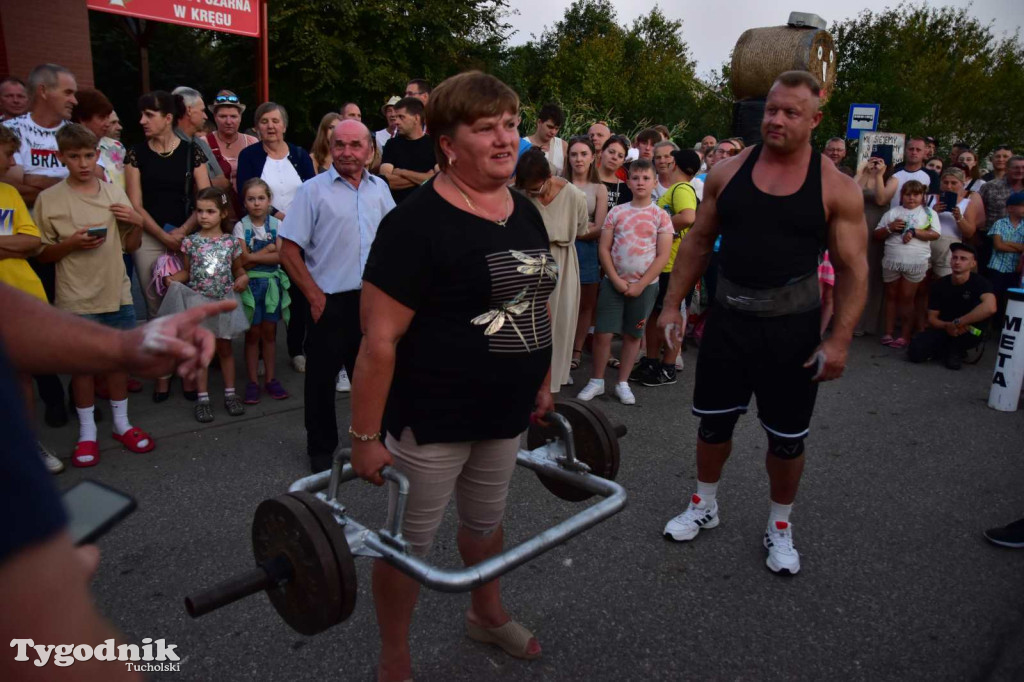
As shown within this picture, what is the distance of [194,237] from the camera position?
4891mm

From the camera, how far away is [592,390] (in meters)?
5.63

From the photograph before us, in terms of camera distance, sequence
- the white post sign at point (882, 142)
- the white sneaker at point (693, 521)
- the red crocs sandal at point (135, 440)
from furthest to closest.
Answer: the white post sign at point (882, 142)
the red crocs sandal at point (135, 440)
the white sneaker at point (693, 521)

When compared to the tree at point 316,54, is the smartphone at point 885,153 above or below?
below

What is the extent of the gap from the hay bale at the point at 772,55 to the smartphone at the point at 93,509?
14.0 meters

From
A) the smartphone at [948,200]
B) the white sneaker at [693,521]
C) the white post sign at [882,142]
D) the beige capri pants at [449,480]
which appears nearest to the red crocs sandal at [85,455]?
the beige capri pants at [449,480]

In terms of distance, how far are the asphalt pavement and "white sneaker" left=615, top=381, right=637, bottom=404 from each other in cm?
49

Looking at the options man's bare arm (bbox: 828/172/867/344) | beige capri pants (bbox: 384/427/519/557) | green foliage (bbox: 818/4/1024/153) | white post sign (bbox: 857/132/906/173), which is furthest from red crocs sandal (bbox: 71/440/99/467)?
green foliage (bbox: 818/4/1024/153)

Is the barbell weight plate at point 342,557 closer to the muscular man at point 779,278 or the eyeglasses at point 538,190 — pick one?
the muscular man at point 779,278

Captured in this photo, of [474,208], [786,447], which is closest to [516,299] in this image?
[474,208]

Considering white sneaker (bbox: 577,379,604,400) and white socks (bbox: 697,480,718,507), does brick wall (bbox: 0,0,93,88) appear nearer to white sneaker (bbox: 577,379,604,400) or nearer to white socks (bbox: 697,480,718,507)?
white sneaker (bbox: 577,379,604,400)

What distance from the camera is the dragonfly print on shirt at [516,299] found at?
6.97 ft

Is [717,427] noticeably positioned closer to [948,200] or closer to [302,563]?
[302,563]

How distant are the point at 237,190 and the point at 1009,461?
570 centimetres

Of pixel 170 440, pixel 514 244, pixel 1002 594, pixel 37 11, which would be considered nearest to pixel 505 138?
pixel 514 244
